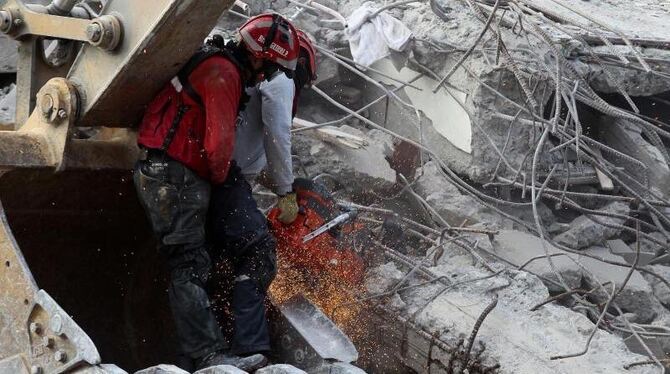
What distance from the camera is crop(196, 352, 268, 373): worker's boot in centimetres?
396

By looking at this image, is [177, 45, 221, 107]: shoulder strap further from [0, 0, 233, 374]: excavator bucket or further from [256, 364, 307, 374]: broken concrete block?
[256, 364, 307, 374]: broken concrete block

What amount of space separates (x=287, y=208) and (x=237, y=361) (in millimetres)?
1248

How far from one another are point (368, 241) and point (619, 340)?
1.62 meters

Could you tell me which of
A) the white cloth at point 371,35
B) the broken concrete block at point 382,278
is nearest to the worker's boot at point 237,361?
the broken concrete block at point 382,278

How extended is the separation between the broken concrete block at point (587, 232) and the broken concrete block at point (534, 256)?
0.66m

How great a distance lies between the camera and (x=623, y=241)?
7.85 meters

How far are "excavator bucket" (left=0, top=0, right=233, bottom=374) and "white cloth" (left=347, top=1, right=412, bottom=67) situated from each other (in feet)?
11.8

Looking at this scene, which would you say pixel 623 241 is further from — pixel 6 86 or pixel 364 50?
pixel 6 86

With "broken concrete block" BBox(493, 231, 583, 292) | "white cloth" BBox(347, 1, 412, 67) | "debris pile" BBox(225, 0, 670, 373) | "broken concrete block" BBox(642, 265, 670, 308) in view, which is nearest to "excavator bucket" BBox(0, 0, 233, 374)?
"debris pile" BBox(225, 0, 670, 373)

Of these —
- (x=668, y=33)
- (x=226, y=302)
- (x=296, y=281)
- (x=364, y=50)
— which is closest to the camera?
(x=226, y=302)

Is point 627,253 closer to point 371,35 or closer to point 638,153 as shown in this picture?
point 638,153

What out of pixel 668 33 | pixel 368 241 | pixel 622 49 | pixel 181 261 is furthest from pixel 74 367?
pixel 668 33

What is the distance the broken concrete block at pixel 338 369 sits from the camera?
387 cm

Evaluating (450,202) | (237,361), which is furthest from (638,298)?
(237,361)
